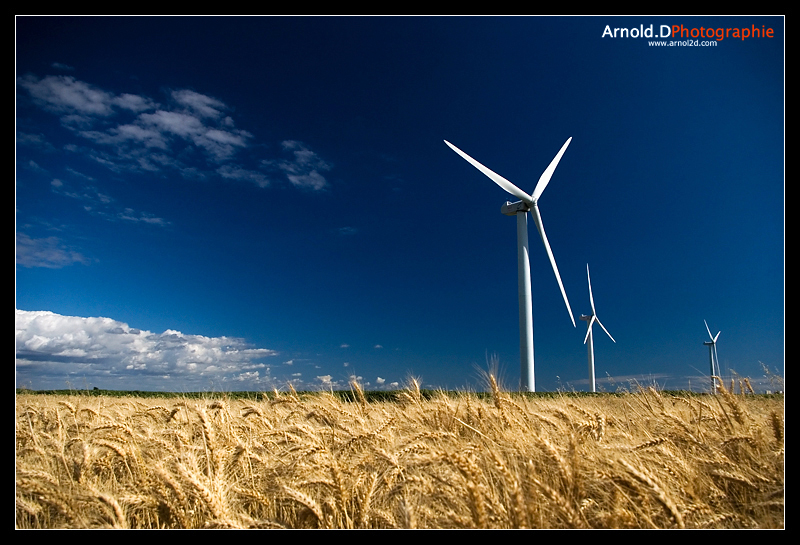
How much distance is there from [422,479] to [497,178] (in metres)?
21.8

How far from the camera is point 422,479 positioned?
12.6ft

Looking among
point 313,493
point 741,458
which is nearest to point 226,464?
point 313,493

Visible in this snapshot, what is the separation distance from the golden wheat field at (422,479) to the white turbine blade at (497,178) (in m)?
18.2

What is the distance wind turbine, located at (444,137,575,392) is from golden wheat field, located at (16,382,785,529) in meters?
17.7

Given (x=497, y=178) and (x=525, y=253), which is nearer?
(x=497, y=178)

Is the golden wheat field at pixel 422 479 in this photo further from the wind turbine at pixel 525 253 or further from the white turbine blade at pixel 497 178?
the white turbine blade at pixel 497 178

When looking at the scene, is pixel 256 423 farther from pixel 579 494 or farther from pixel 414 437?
pixel 579 494

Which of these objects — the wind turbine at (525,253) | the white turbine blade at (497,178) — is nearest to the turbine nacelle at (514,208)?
the wind turbine at (525,253)

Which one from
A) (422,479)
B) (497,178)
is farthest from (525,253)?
(422,479)

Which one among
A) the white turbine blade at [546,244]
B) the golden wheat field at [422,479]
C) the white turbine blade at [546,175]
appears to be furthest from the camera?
the white turbine blade at [546,175]

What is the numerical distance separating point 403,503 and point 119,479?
3920 mm

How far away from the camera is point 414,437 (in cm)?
476

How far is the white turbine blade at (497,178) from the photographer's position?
22.5m

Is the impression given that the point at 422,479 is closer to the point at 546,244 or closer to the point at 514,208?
the point at 546,244
